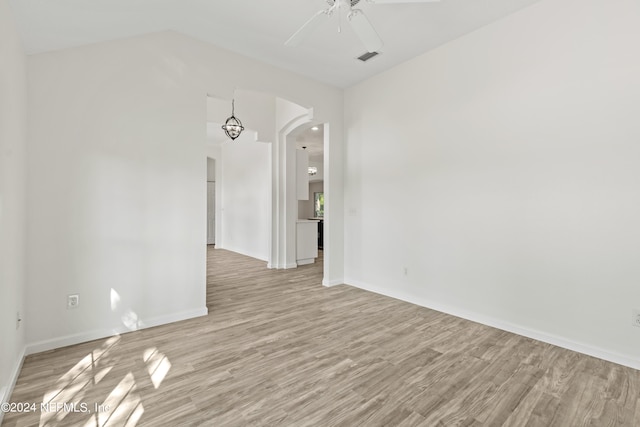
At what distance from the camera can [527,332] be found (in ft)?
9.44

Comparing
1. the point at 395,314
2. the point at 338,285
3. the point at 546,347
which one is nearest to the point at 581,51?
the point at 546,347

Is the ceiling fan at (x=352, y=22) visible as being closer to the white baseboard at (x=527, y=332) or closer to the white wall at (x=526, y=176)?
the white wall at (x=526, y=176)

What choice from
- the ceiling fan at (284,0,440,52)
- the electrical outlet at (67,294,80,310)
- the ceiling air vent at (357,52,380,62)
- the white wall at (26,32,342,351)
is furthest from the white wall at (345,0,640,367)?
the electrical outlet at (67,294,80,310)

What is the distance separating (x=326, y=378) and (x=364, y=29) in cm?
267

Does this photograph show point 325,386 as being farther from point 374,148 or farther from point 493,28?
point 493,28

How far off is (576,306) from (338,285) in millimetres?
2932

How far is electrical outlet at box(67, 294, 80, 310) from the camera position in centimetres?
264

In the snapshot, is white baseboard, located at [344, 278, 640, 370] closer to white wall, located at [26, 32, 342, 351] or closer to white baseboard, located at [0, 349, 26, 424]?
white wall, located at [26, 32, 342, 351]

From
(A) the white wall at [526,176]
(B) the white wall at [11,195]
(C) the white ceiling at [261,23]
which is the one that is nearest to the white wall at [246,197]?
(C) the white ceiling at [261,23]

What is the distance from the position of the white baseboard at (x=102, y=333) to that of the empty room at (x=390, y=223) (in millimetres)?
21

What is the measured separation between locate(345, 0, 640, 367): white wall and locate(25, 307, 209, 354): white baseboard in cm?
263

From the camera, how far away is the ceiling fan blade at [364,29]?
2.14 meters

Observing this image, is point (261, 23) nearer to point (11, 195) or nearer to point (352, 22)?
point (352, 22)

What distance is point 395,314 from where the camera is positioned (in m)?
3.47
